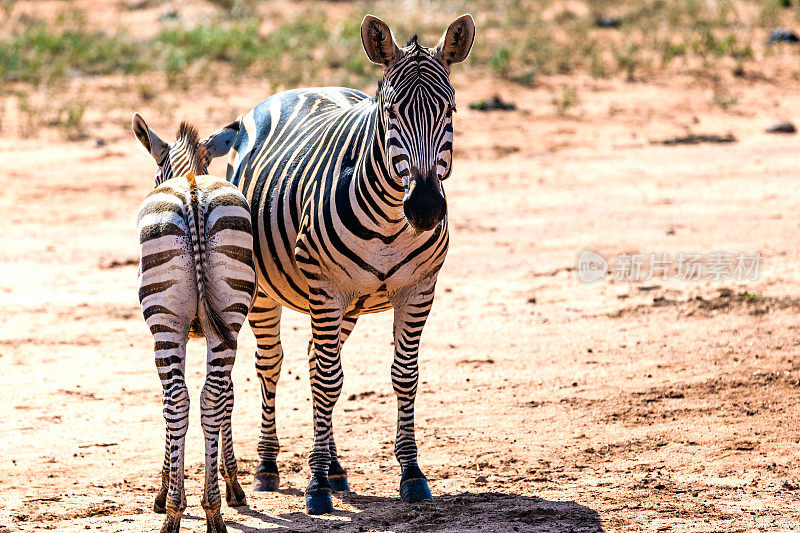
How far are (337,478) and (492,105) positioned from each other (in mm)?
11533

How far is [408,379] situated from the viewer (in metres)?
6.00

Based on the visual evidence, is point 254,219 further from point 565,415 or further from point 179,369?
point 565,415

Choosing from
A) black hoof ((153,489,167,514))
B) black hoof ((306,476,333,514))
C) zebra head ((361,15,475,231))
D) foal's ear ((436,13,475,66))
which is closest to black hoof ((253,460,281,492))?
black hoof ((306,476,333,514))

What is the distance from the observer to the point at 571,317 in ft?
31.1

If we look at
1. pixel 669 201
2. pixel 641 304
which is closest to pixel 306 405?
pixel 641 304

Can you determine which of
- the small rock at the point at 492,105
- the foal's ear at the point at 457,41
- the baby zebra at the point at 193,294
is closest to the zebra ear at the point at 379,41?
the foal's ear at the point at 457,41

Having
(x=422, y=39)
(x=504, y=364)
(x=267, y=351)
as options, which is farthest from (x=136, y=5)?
(x=267, y=351)

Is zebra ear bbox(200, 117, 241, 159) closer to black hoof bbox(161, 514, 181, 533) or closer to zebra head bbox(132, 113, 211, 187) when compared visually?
zebra head bbox(132, 113, 211, 187)

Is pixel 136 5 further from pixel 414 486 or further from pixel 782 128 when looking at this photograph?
pixel 414 486

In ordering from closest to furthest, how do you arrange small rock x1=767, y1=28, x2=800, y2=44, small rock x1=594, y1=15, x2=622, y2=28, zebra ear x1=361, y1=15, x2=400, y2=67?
zebra ear x1=361, y1=15, x2=400, y2=67
small rock x1=767, y1=28, x2=800, y2=44
small rock x1=594, y1=15, x2=622, y2=28

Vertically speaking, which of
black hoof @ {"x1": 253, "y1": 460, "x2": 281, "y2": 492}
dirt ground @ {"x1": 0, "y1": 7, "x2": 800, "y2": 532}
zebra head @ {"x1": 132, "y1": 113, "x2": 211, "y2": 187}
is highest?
zebra head @ {"x1": 132, "y1": 113, "x2": 211, "y2": 187}

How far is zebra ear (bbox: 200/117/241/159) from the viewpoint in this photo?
6.93m

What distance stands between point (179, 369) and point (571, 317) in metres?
5.11

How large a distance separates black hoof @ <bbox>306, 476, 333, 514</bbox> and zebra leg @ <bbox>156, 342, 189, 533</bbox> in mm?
910
